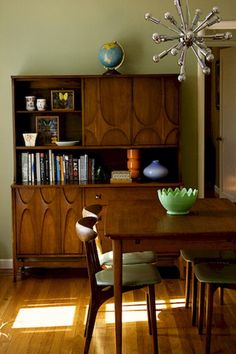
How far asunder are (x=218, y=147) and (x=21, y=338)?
534 centimetres

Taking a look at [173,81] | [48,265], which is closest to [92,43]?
[173,81]

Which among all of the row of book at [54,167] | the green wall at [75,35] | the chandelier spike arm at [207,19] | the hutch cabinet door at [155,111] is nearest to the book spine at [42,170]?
the row of book at [54,167]

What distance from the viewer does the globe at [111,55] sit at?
16.5ft

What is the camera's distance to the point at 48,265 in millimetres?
5066

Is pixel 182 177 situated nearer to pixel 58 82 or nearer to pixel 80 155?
pixel 80 155

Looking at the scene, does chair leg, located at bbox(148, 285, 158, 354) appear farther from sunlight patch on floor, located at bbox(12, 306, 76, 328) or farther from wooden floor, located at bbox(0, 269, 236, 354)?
sunlight patch on floor, located at bbox(12, 306, 76, 328)

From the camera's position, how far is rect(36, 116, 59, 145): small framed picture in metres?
5.23

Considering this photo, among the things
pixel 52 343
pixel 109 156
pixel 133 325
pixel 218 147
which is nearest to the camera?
pixel 52 343

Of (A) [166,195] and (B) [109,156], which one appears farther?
(B) [109,156]

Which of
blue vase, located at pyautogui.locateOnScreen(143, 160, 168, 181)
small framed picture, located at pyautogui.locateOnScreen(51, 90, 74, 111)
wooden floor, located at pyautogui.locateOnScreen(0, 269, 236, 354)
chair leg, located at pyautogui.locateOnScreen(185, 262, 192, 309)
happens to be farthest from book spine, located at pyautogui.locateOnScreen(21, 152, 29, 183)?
chair leg, located at pyautogui.locateOnScreen(185, 262, 192, 309)

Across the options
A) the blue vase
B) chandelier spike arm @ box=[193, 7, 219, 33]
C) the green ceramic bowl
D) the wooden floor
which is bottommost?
the wooden floor

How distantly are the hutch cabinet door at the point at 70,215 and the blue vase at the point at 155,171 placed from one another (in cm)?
60

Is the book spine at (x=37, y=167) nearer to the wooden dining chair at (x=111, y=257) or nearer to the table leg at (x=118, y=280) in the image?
the wooden dining chair at (x=111, y=257)

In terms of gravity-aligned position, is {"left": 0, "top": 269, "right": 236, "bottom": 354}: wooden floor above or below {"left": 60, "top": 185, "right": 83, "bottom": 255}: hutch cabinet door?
below
